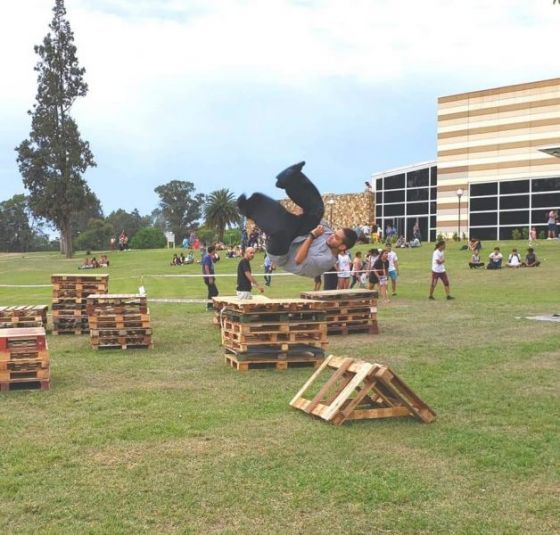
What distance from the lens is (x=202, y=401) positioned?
8961 millimetres

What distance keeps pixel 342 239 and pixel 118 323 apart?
9.14 metres

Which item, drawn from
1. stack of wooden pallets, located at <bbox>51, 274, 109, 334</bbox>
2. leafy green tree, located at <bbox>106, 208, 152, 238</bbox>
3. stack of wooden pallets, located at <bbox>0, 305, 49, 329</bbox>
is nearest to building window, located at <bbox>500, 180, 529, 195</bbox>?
stack of wooden pallets, located at <bbox>51, 274, 109, 334</bbox>

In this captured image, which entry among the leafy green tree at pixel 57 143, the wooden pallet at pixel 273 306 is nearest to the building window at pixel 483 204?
the leafy green tree at pixel 57 143

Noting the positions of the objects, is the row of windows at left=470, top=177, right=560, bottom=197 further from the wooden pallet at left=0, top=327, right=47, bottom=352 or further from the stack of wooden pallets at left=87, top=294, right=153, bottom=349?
the wooden pallet at left=0, top=327, right=47, bottom=352

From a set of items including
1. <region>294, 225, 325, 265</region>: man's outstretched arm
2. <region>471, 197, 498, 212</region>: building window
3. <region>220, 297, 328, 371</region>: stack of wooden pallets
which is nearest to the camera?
<region>294, 225, 325, 265</region>: man's outstretched arm

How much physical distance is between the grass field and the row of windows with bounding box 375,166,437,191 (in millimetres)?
50677

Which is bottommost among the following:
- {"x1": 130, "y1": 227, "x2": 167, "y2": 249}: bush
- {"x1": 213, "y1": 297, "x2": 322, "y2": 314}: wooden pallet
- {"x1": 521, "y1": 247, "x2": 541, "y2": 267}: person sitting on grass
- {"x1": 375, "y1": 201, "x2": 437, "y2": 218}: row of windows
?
{"x1": 213, "y1": 297, "x2": 322, "y2": 314}: wooden pallet

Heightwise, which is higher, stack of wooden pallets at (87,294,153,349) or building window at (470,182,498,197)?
building window at (470,182,498,197)

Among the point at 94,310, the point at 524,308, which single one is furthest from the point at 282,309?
the point at 524,308

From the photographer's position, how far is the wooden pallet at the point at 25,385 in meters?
9.66

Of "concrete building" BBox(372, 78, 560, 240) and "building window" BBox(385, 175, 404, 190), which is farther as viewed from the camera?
"building window" BBox(385, 175, 404, 190)

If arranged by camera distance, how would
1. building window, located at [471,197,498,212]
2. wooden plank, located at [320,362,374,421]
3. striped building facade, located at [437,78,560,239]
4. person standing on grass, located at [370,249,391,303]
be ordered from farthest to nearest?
1. building window, located at [471,197,498,212]
2. striped building facade, located at [437,78,560,239]
3. person standing on grass, located at [370,249,391,303]
4. wooden plank, located at [320,362,374,421]

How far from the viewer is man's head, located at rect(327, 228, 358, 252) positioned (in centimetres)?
538

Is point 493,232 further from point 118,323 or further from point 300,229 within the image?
point 300,229
